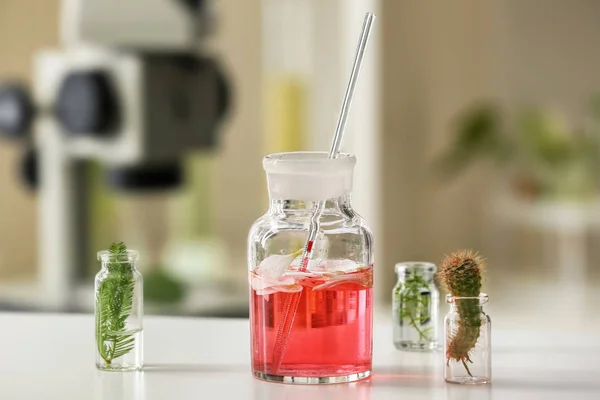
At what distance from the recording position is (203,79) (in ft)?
6.01

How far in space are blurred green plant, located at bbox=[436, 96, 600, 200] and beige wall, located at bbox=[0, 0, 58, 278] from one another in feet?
4.77

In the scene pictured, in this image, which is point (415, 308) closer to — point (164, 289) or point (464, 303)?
point (464, 303)

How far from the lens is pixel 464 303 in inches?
31.0

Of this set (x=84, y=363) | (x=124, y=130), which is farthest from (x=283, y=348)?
(x=124, y=130)

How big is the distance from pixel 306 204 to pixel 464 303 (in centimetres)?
15

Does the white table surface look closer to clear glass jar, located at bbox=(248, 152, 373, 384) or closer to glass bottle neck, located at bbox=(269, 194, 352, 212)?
clear glass jar, located at bbox=(248, 152, 373, 384)

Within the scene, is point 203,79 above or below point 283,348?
above

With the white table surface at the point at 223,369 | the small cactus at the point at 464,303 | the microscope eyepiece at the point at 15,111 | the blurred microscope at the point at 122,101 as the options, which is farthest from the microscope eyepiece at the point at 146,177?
the small cactus at the point at 464,303

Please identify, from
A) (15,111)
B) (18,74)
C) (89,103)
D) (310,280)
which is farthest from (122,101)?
(18,74)

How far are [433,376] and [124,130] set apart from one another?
113 cm

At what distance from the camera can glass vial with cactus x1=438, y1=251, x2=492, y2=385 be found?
0.78 meters

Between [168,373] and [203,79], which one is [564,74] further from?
[168,373]

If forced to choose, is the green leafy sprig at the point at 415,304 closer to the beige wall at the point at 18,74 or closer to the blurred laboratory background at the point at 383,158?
the blurred laboratory background at the point at 383,158

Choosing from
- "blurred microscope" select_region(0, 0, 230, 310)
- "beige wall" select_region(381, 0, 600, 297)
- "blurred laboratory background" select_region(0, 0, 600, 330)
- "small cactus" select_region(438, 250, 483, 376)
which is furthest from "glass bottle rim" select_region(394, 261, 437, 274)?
"beige wall" select_region(381, 0, 600, 297)
